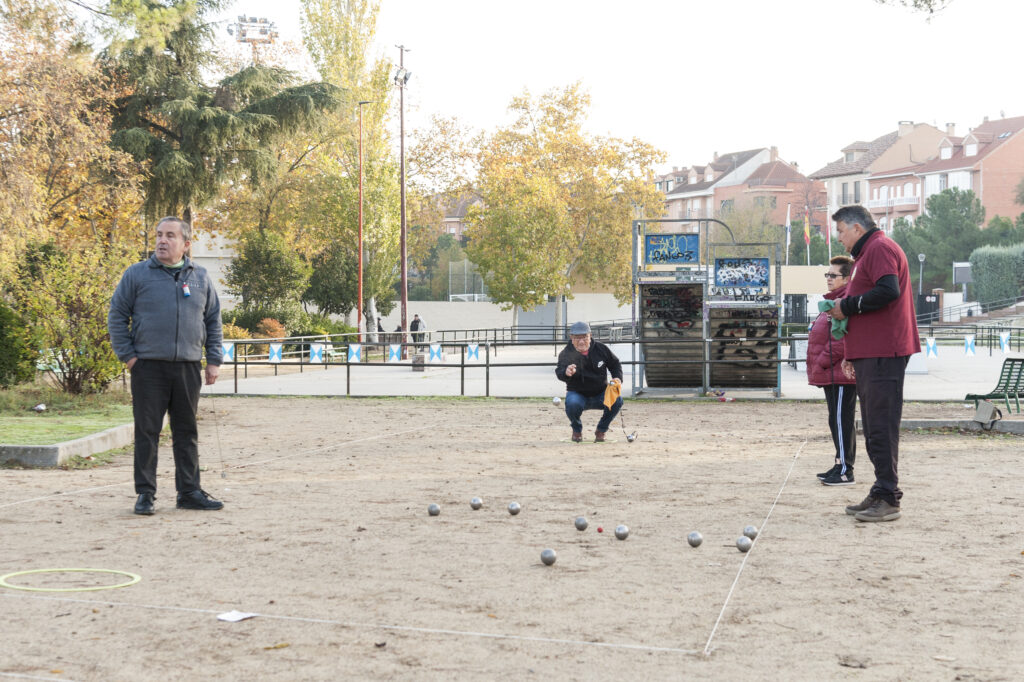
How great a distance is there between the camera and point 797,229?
90.6 meters

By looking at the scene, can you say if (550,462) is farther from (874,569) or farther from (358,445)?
(874,569)

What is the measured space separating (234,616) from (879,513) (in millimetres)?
4181

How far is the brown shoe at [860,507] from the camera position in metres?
7.02

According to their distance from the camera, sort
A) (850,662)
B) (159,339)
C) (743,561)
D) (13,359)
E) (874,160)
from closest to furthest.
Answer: (850,662) → (743,561) → (159,339) → (13,359) → (874,160)

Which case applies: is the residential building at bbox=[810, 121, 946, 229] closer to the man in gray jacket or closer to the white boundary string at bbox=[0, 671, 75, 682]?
the man in gray jacket

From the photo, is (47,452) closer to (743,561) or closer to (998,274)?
(743,561)

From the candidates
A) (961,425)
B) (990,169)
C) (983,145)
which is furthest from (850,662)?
(983,145)

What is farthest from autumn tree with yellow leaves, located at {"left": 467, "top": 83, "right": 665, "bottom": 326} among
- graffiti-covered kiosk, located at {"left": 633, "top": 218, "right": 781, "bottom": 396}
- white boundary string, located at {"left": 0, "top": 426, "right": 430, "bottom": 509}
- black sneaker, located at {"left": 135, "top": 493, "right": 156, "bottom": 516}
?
black sneaker, located at {"left": 135, "top": 493, "right": 156, "bottom": 516}

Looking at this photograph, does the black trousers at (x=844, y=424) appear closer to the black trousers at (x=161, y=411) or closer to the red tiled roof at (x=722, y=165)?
the black trousers at (x=161, y=411)

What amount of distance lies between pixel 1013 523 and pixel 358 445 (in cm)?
722

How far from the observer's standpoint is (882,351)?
22.9 feet

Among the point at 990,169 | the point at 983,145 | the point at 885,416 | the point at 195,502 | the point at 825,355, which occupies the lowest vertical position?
the point at 195,502

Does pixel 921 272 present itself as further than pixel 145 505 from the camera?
Yes

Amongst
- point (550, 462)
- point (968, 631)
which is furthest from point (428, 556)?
point (550, 462)
